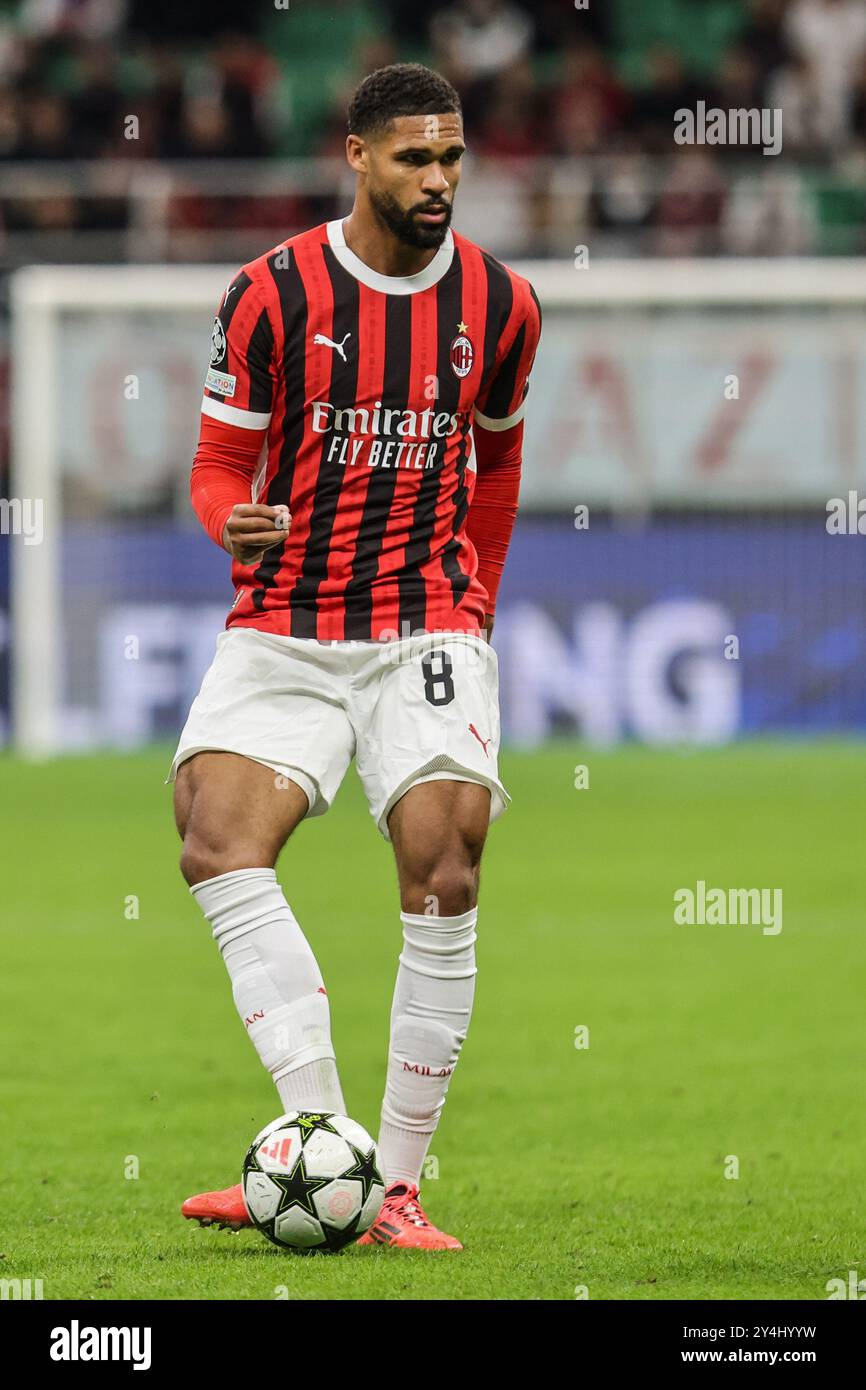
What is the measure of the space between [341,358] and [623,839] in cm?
716

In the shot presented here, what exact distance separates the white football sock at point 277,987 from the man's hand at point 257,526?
2.07 ft

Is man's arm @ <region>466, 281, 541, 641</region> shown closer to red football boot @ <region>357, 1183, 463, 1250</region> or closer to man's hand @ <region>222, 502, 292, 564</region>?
man's hand @ <region>222, 502, 292, 564</region>

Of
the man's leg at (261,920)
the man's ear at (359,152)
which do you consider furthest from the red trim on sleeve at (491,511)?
the man's leg at (261,920)

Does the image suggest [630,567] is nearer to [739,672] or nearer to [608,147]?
[739,672]

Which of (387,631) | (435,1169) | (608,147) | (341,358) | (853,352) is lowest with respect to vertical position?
(435,1169)

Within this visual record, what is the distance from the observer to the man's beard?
184 inches

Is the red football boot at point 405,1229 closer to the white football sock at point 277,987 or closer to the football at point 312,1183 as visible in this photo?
the football at point 312,1183

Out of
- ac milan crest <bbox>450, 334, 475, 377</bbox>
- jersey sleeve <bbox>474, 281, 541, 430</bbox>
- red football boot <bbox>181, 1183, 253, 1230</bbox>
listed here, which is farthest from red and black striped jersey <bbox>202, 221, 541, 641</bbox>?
red football boot <bbox>181, 1183, 253, 1230</bbox>

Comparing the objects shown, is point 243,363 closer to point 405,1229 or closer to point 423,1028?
point 423,1028

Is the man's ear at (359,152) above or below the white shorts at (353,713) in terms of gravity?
above

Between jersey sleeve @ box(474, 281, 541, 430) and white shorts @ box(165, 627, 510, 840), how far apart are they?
585mm

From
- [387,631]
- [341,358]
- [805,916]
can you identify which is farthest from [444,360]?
[805,916]

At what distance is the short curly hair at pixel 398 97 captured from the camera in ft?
15.2

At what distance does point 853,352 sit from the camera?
16.3 meters
